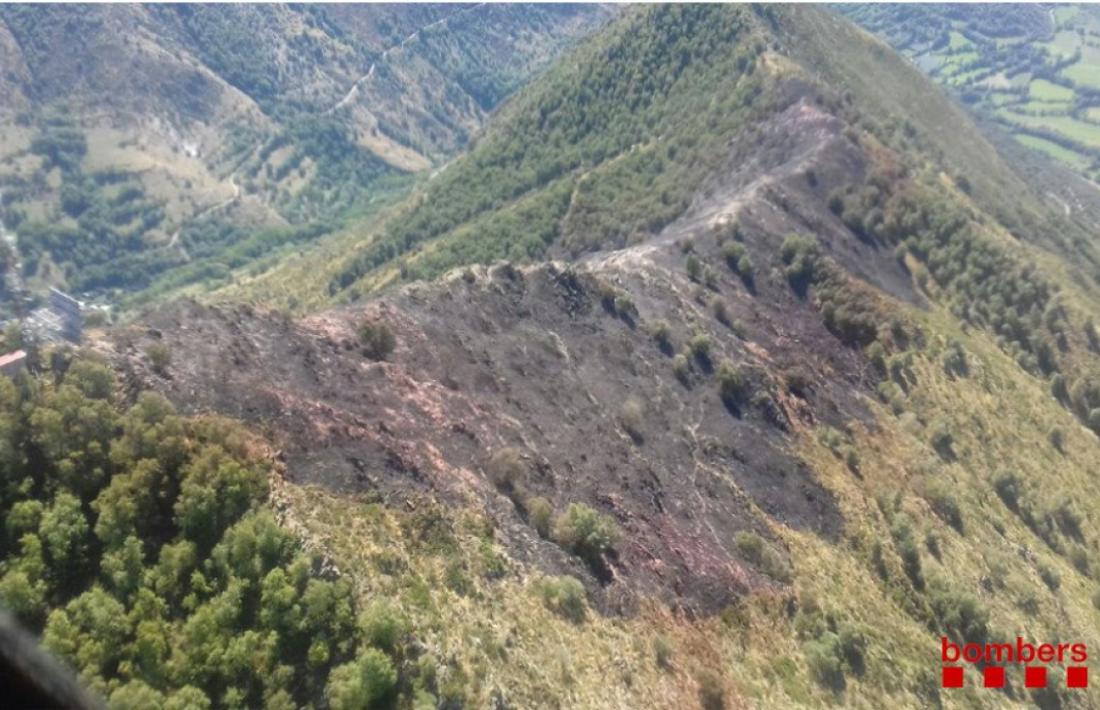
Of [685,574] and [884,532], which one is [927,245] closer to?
[884,532]

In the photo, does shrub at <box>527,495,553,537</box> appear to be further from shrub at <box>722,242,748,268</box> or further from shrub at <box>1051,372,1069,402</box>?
shrub at <box>1051,372,1069,402</box>

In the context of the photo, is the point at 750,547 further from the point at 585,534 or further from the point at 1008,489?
the point at 1008,489

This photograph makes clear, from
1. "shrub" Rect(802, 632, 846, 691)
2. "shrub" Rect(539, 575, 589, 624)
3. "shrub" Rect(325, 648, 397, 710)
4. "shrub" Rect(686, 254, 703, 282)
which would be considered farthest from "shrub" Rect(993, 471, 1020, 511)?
"shrub" Rect(325, 648, 397, 710)

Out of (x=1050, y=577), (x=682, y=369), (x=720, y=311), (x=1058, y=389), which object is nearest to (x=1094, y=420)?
(x=1058, y=389)

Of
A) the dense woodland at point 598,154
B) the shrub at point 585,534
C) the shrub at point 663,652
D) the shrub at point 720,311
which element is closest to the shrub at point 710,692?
the shrub at point 663,652

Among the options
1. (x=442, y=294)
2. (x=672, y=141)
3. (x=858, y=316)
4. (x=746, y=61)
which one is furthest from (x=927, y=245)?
(x=442, y=294)

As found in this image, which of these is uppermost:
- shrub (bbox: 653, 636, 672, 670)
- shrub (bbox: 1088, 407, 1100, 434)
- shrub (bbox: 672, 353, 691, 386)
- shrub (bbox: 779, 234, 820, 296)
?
shrub (bbox: 1088, 407, 1100, 434)

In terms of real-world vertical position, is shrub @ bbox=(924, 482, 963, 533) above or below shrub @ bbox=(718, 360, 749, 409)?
above
